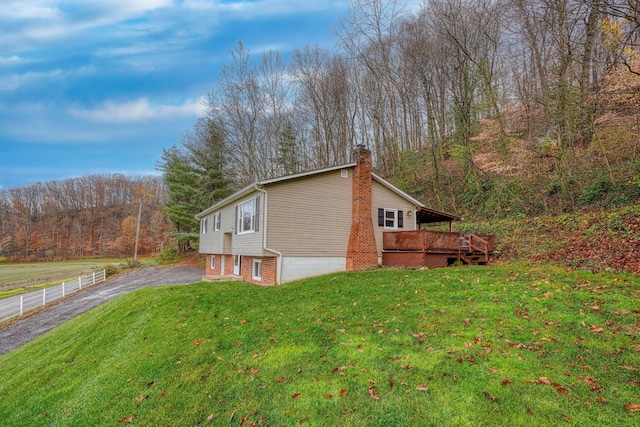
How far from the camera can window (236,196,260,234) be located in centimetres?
1251

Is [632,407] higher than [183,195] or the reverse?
the reverse

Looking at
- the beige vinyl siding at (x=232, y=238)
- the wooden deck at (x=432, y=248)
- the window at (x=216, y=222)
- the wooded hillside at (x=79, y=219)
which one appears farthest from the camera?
the wooded hillside at (x=79, y=219)

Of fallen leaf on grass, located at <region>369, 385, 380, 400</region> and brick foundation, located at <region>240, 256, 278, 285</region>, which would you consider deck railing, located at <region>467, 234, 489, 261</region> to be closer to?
brick foundation, located at <region>240, 256, 278, 285</region>

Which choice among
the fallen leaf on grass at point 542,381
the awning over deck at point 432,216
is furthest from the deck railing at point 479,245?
the fallen leaf on grass at point 542,381

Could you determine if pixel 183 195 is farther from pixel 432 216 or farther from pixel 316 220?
pixel 432 216

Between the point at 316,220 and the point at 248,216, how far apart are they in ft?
10.3

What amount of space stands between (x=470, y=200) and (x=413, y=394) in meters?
17.1

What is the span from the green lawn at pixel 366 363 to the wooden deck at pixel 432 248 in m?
4.46

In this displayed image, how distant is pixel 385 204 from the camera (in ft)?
48.2

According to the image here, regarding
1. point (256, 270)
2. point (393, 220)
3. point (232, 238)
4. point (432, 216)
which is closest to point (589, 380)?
point (393, 220)

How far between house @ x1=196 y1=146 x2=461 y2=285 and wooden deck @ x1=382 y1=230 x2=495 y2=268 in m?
0.64

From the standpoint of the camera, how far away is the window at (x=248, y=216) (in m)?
12.5

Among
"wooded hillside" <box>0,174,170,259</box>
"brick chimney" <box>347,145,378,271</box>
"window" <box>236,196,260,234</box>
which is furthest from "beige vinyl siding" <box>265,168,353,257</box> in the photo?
"wooded hillside" <box>0,174,170,259</box>

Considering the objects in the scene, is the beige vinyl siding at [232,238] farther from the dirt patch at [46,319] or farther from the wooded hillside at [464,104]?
the wooded hillside at [464,104]
